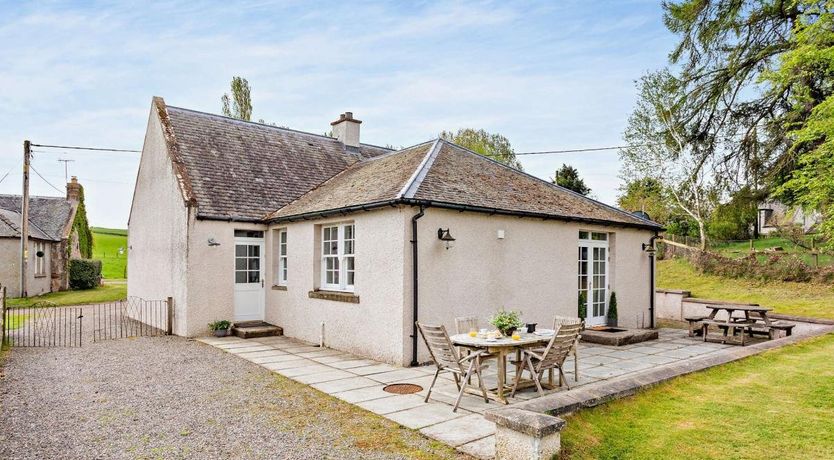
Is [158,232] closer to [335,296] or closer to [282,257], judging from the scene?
[282,257]

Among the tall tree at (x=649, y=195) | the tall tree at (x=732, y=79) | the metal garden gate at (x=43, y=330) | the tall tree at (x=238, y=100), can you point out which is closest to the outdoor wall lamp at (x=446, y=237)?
the metal garden gate at (x=43, y=330)

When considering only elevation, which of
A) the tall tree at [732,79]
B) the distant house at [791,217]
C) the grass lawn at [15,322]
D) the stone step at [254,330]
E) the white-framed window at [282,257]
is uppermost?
the tall tree at [732,79]

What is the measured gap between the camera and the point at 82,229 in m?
33.5

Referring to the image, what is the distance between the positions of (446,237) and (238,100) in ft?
94.4

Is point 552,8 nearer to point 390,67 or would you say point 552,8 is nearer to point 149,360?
point 390,67

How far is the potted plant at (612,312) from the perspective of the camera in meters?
13.5

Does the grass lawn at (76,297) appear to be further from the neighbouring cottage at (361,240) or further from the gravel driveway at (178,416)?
the gravel driveway at (178,416)

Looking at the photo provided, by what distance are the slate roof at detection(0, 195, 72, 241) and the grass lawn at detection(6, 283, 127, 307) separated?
10.5 feet

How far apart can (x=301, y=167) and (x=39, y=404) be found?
10.3 metres

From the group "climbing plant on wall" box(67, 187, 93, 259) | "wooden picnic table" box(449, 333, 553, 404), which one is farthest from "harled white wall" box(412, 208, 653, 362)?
"climbing plant on wall" box(67, 187, 93, 259)

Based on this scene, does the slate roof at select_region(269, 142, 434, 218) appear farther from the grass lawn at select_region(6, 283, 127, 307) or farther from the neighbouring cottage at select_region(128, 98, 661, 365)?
the grass lawn at select_region(6, 283, 127, 307)

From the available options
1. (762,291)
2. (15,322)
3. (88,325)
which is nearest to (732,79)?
(762,291)

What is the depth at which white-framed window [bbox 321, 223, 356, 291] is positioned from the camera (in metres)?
11.4

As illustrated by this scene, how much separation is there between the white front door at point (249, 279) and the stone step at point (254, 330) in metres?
0.30
